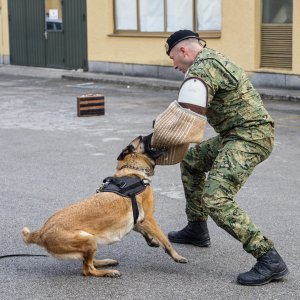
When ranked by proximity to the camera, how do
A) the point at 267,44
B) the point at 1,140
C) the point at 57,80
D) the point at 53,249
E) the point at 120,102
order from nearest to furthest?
the point at 53,249, the point at 1,140, the point at 120,102, the point at 267,44, the point at 57,80

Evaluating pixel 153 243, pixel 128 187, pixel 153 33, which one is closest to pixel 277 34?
pixel 153 33

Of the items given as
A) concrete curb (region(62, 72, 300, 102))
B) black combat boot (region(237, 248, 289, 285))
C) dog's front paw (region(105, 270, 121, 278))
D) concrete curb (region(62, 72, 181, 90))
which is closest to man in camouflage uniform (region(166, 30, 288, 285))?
black combat boot (region(237, 248, 289, 285))

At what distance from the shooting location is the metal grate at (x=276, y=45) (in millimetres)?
17469

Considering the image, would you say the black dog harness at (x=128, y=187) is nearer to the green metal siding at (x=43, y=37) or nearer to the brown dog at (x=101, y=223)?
the brown dog at (x=101, y=223)

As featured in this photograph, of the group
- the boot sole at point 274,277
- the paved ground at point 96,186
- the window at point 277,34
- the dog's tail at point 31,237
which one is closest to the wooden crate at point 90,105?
the paved ground at point 96,186

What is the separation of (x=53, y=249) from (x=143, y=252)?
1.09 meters

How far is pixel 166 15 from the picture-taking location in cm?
2027

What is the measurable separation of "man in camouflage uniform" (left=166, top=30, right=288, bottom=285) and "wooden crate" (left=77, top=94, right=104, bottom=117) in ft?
28.3

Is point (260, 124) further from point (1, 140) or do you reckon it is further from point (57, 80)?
point (57, 80)

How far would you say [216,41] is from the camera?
18781mm

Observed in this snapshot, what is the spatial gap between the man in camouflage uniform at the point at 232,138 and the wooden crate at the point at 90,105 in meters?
8.61

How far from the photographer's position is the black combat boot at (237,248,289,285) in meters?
5.39

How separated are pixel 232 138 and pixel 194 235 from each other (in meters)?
1.12

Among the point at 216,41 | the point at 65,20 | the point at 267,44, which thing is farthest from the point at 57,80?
the point at 267,44
